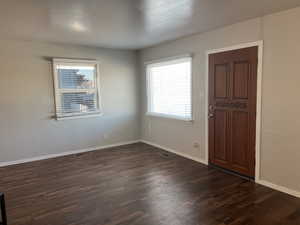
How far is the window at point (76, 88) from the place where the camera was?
15.1ft

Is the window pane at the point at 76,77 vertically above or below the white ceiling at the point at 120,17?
below

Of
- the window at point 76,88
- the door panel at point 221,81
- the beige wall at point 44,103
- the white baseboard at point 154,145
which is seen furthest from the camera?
the window at point 76,88

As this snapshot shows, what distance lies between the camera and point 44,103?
14.8 ft

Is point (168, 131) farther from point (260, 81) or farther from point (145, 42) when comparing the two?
point (260, 81)

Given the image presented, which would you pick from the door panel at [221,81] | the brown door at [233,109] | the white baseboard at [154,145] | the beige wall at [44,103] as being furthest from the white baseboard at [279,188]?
the beige wall at [44,103]

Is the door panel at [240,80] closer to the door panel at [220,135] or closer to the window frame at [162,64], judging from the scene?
the door panel at [220,135]

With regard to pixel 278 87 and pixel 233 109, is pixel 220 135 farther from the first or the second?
pixel 278 87

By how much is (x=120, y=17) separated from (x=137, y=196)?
237 centimetres

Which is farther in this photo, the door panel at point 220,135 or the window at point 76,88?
the window at point 76,88

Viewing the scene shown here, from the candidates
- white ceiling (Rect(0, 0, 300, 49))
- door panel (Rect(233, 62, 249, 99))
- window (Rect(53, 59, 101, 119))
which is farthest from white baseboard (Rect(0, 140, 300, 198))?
white ceiling (Rect(0, 0, 300, 49))

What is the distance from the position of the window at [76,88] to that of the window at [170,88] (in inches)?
50.9

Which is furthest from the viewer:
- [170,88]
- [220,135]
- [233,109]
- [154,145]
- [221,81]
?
[154,145]

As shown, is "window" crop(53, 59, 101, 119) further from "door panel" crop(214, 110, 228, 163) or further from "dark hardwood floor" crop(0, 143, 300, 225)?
"door panel" crop(214, 110, 228, 163)

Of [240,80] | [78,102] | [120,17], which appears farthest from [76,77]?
[240,80]
